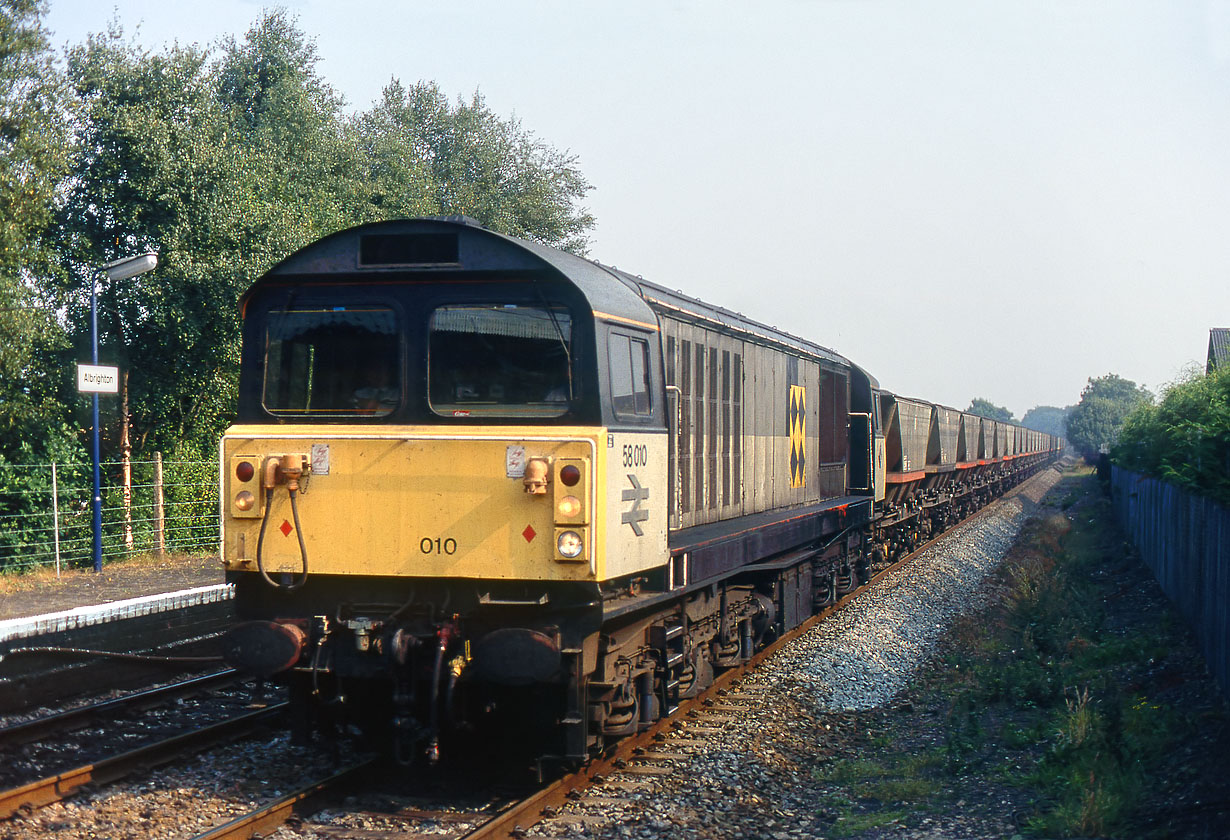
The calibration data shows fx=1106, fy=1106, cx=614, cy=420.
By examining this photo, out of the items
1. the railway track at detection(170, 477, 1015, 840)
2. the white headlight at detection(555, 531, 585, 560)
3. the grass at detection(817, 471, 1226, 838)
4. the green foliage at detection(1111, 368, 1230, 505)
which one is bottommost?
the grass at detection(817, 471, 1226, 838)

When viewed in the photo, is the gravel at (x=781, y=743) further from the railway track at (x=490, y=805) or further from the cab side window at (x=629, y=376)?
the cab side window at (x=629, y=376)

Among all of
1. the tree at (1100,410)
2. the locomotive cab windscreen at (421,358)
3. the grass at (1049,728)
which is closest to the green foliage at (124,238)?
the locomotive cab windscreen at (421,358)

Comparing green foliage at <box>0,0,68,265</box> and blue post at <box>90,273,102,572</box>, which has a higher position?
green foliage at <box>0,0,68,265</box>

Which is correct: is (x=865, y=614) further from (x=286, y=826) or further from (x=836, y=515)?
(x=286, y=826)

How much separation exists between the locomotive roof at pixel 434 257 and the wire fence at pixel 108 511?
11613mm

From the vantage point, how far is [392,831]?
22.2 ft

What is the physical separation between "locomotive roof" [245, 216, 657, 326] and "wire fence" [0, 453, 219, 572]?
38.1 ft

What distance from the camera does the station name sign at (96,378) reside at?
48.4 feet

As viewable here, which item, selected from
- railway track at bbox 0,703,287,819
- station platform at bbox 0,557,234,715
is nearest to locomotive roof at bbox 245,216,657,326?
railway track at bbox 0,703,287,819

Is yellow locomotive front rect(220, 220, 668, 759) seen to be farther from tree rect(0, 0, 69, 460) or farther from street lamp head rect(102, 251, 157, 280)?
tree rect(0, 0, 69, 460)

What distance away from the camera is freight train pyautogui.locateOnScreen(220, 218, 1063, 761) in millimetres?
6797

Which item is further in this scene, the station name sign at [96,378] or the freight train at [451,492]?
the station name sign at [96,378]

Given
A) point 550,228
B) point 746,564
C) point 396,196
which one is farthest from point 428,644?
point 550,228

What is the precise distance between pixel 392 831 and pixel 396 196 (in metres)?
26.2
